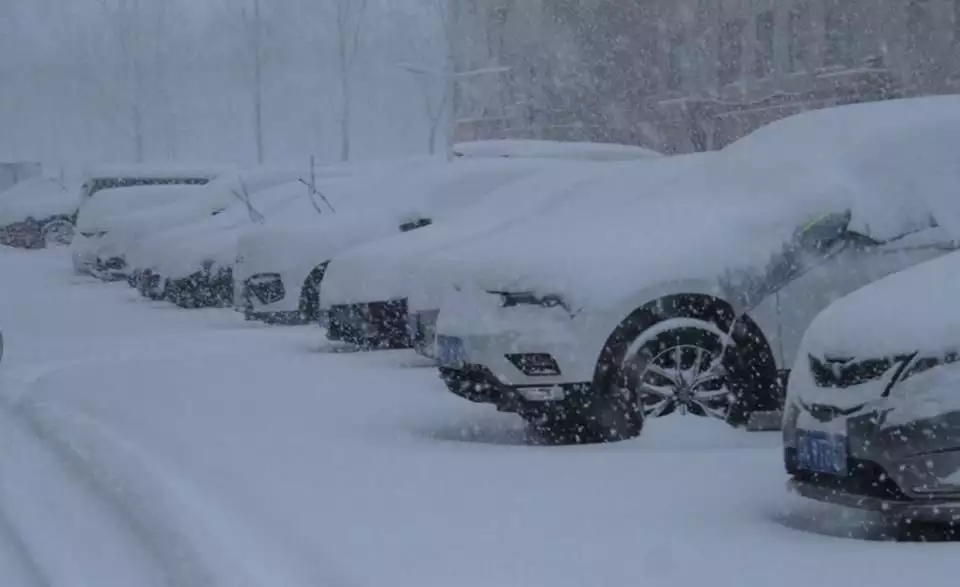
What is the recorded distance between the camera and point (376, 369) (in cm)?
1166

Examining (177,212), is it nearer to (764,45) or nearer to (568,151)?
(568,151)

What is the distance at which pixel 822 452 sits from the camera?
18.8ft

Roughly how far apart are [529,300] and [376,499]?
1626 millimetres

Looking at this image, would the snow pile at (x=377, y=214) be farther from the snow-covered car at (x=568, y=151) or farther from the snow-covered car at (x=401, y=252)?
the snow-covered car at (x=568, y=151)

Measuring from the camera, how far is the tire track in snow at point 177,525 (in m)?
5.12

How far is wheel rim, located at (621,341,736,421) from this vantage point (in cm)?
782

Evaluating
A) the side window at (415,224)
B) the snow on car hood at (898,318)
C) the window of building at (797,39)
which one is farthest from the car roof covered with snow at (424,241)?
the window of building at (797,39)

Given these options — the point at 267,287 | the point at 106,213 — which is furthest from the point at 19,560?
the point at 106,213

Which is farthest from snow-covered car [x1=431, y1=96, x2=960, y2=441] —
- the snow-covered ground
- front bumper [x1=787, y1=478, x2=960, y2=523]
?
front bumper [x1=787, y1=478, x2=960, y2=523]

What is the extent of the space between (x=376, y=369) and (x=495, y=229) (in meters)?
2.02

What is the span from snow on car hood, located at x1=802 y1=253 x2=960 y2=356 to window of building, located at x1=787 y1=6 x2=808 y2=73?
2462cm

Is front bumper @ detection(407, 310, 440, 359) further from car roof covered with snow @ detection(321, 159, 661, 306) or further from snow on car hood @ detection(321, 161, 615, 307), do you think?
car roof covered with snow @ detection(321, 159, 661, 306)

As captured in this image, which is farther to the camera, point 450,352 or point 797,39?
point 797,39

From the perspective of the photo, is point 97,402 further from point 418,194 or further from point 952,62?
point 952,62
